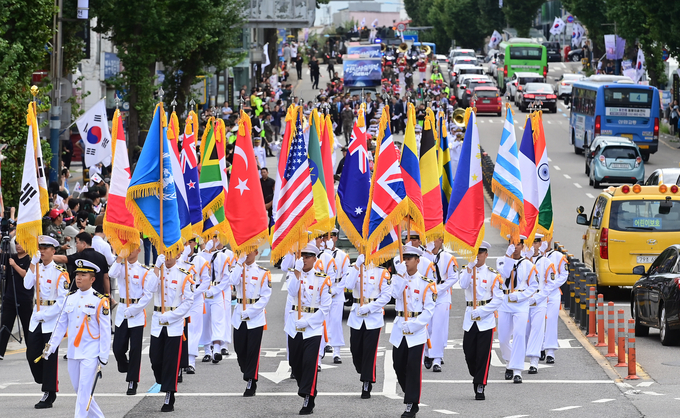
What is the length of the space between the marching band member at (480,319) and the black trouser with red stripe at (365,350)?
107cm

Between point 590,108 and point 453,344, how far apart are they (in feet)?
95.2

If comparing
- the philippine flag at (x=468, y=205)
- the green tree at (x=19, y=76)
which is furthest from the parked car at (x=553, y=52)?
the philippine flag at (x=468, y=205)

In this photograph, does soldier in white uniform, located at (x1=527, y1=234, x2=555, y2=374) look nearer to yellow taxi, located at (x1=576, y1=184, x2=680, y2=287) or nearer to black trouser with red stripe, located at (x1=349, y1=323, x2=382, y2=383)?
black trouser with red stripe, located at (x1=349, y1=323, x2=382, y2=383)

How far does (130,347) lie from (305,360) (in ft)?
7.00

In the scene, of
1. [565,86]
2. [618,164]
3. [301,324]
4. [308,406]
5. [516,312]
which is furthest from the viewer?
[565,86]

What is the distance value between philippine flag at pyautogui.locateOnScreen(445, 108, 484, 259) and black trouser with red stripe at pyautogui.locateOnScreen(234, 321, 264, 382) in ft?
9.13

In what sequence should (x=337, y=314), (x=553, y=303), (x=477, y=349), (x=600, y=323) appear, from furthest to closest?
(x=600, y=323)
(x=337, y=314)
(x=553, y=303)
(x=477, y=349)

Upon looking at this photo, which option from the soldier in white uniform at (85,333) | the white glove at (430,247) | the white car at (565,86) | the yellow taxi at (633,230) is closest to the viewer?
the soldier in white uniform at (85,333)

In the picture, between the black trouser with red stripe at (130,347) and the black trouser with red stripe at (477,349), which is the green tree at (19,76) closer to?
the black trouser with red stripe at (130,347)

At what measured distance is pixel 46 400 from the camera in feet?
41.3

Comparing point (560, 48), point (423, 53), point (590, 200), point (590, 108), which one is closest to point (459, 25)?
point (560, 48)

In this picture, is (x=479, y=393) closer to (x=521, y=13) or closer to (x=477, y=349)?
(x=477, y=349)

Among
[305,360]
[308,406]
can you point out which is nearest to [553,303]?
[305,360]

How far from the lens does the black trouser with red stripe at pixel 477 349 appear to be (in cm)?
1309
